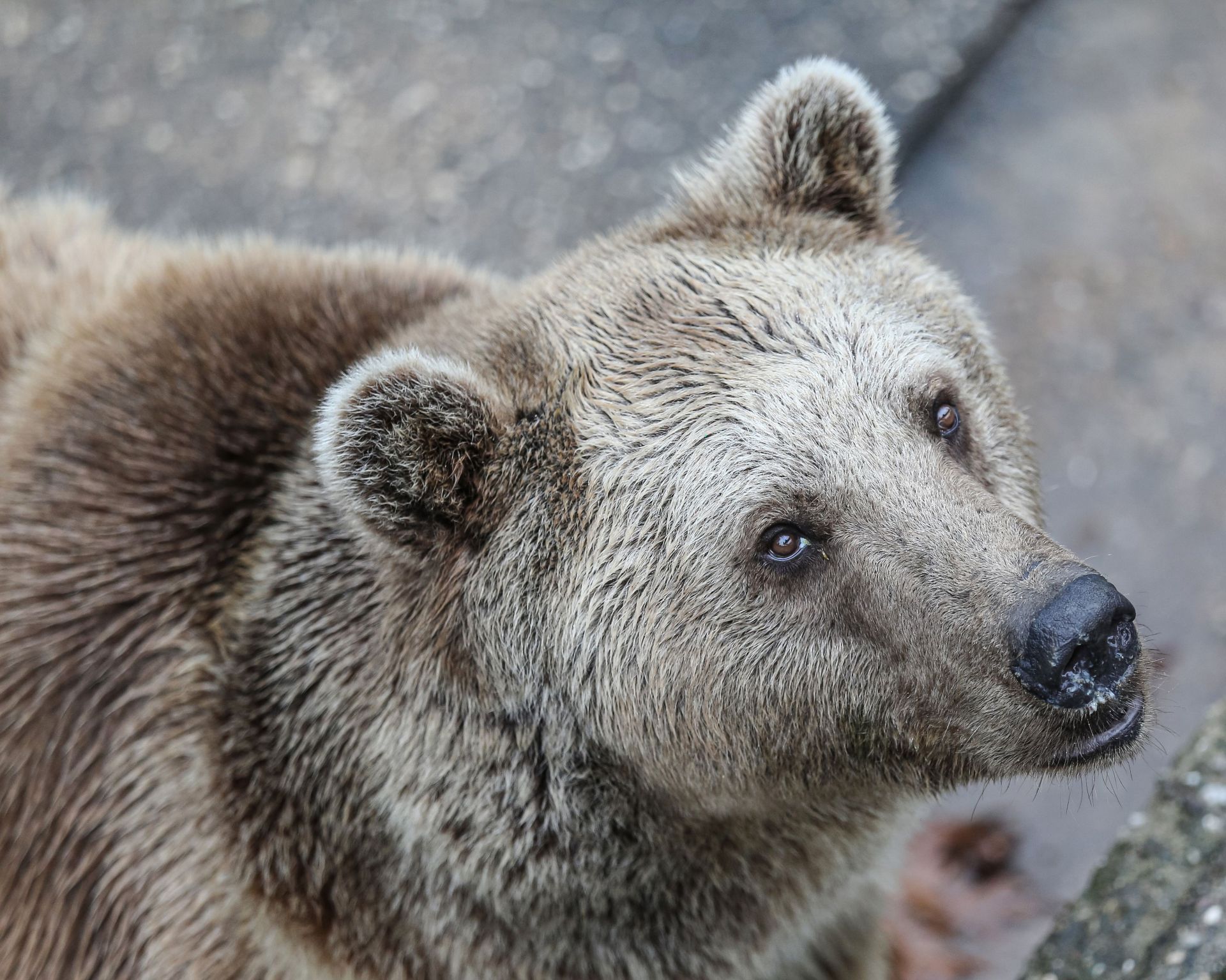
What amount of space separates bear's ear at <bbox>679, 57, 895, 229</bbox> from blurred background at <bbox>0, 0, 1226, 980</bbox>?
3.39 metres

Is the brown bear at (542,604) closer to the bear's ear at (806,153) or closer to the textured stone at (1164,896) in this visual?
the bear's ear at (806,153)

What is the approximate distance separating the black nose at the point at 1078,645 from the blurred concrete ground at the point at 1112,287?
3.21m

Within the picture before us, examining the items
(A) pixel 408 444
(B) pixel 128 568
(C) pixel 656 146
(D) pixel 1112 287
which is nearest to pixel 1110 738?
(A) pixel 408 444

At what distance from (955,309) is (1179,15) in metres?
6.17

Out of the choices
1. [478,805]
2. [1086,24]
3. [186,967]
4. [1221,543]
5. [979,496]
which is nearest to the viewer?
[979,496]

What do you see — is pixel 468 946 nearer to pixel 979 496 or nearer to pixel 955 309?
pixel 979 496

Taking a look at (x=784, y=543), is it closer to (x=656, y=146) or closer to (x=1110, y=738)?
(x=1110, y=738)

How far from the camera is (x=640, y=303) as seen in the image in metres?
3.67

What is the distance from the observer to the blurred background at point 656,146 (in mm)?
7348

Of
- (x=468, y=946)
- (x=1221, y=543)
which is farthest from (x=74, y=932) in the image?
(x=1221, y=543)

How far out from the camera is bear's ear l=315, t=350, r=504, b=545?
10.9ft

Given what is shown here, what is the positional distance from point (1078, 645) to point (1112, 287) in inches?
208

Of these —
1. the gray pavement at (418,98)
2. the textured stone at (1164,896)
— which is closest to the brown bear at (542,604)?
the textured stone at (1164,896)

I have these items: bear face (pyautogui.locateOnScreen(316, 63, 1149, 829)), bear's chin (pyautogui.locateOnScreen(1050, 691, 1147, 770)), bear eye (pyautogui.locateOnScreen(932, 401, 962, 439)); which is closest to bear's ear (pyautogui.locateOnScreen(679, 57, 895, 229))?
bear face (pyautogui.locateOnScreen(316, 63, 1149, 829))
